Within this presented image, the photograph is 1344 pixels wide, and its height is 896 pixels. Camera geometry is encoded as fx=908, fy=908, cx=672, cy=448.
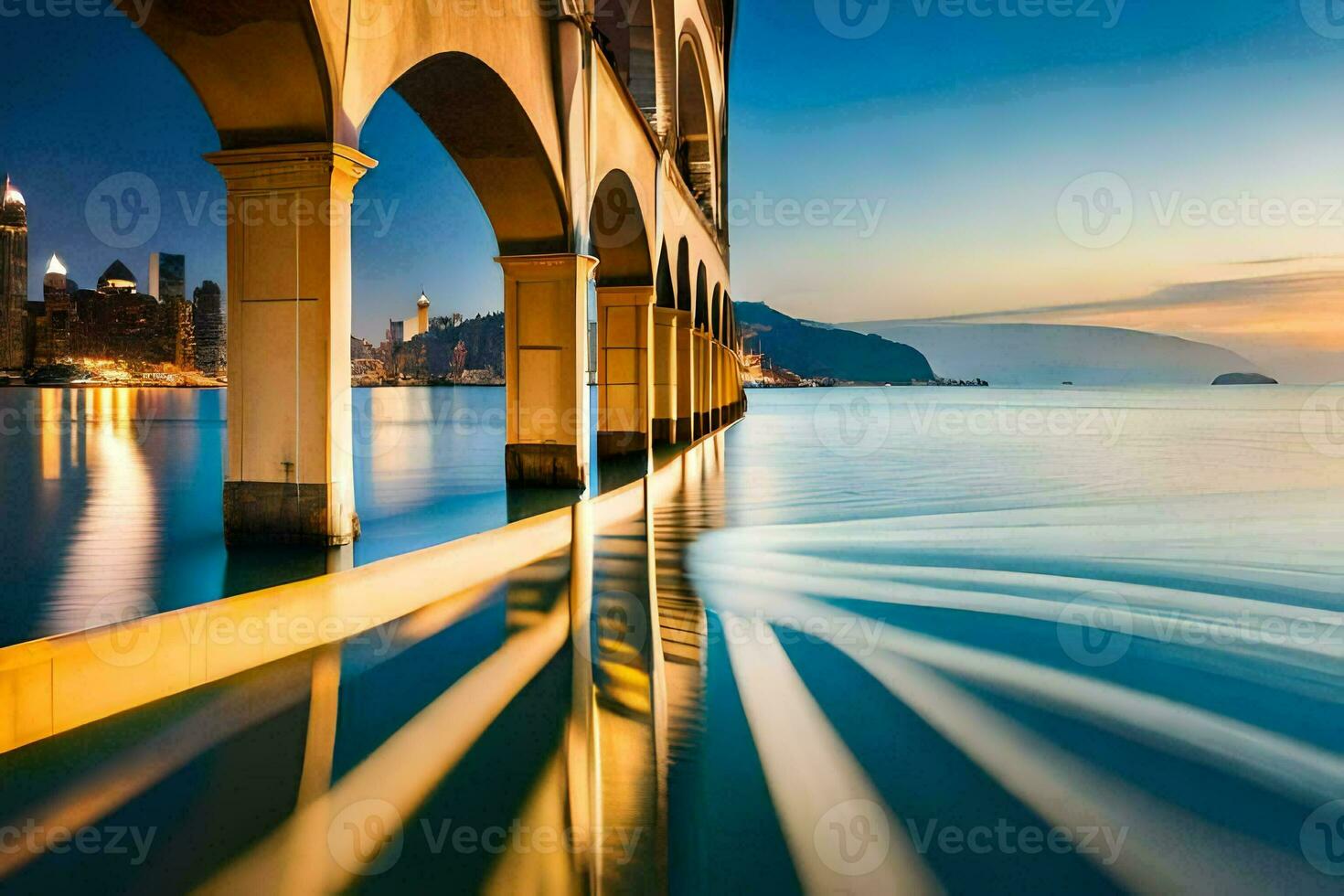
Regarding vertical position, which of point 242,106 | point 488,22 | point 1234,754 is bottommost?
point 1234,754

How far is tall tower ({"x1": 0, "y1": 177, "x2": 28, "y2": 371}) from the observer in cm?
5200

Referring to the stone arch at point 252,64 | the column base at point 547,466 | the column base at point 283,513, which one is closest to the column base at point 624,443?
the column base at point 547,466

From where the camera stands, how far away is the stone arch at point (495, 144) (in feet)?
28.6

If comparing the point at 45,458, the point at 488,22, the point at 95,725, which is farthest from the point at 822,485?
the point at 45,458

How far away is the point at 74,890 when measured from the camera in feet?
8.11

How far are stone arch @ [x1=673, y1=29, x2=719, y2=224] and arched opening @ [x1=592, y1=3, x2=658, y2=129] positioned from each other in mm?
4598

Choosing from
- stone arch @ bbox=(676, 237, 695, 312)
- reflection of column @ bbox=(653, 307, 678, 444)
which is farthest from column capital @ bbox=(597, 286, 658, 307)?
stone arch @ bbox=(676, 237, 695, 312)

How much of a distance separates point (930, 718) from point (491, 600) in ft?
10.5

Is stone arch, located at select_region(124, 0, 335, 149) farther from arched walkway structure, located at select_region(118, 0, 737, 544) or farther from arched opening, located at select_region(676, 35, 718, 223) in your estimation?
arched opening, located at select_region(676, 35, 718, 223)

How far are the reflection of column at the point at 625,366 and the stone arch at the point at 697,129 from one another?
32.5ft

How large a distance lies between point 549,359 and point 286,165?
5.01 meters

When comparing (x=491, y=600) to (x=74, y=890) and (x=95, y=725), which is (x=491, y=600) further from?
(x=74, y=890)

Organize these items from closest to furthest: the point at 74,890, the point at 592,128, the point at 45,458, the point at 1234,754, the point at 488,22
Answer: the point at 74,890, the point at 1234,754, the point at 488,22, the point at 592,128, the point at 45,458

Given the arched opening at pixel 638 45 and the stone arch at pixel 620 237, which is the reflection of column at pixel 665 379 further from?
the arched opening at pixel 638 45
